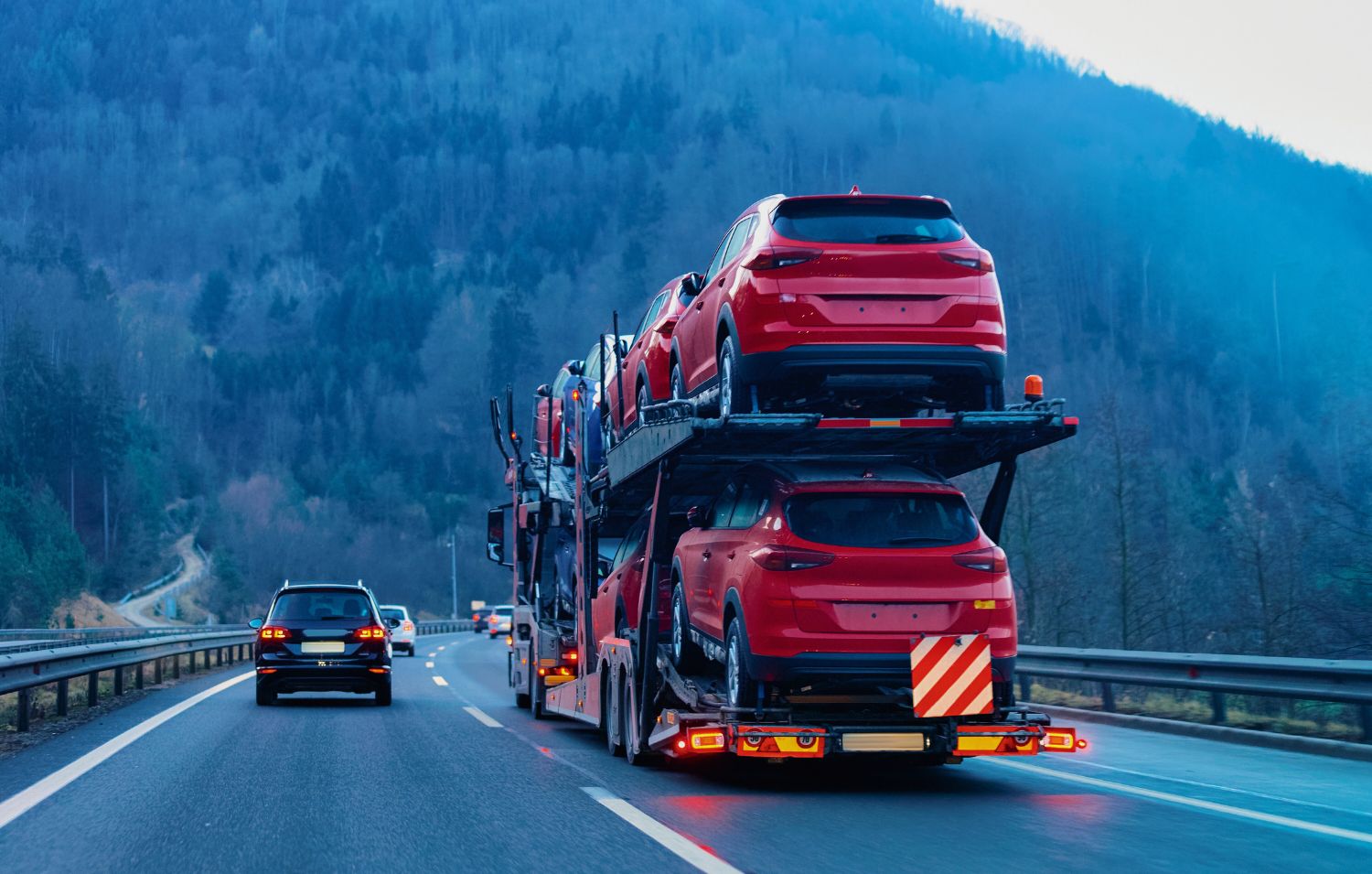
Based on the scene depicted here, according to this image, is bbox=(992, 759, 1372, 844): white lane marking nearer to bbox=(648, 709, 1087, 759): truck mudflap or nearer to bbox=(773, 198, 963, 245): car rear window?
bbox=(648, 709, 1087, 759): truck mudflap

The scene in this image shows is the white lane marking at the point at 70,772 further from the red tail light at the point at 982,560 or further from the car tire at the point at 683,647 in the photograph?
the red tail light at the point at 982,560

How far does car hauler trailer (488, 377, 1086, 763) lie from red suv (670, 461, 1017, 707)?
20cm

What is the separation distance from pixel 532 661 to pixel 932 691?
30.6 feet

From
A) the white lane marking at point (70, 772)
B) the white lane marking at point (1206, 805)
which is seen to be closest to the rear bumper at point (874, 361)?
the white lane marking at point (1206, 805)

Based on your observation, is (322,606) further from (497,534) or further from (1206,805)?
(1206,805)

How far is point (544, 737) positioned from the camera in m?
15.6

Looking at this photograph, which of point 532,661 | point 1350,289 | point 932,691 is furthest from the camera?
point 1350,289

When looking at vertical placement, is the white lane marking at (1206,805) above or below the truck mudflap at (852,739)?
below

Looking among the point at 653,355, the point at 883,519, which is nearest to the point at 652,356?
the point at 653,355

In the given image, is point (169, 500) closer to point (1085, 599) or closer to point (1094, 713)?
point (1085, 599)

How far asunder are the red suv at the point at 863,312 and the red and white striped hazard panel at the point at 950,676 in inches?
73.1

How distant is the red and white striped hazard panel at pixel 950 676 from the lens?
10.1m

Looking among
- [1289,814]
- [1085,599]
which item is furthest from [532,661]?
[1085,599]

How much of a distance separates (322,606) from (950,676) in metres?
12.6
